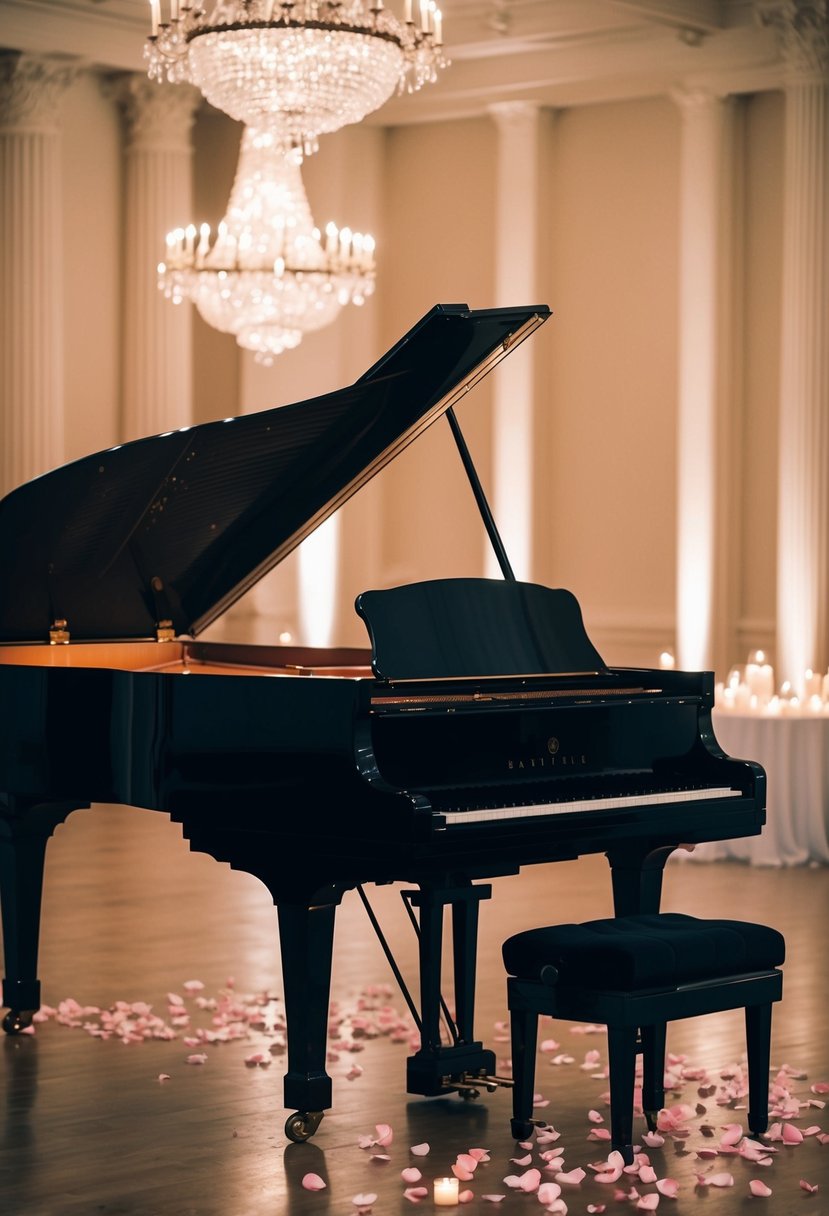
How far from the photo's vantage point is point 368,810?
4.02 m

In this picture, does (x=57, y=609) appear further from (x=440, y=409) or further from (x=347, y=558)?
(x=347, y=558)

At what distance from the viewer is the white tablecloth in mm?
8219

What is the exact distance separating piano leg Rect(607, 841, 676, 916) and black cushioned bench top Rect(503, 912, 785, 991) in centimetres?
32

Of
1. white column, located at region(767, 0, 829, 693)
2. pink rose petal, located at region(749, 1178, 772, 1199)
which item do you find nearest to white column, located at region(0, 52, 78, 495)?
white column, located at region(767, 0, 829, 693)

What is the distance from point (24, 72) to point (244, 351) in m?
2.05

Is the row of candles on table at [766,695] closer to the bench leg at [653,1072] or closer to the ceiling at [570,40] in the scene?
the ceiling at [570,40]

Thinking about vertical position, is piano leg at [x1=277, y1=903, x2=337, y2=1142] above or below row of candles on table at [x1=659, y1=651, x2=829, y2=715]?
below

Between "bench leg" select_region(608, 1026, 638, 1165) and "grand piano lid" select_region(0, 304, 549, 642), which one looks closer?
"bench leg" select_region(608, 1026, 638, 1165)

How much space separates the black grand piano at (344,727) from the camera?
4.14m

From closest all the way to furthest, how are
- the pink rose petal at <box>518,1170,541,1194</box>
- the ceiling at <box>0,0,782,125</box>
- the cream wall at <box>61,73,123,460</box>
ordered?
the pink rose petal at <box>518,1170,541,1194</box>, the ceiling at <box>0,0,782,125</box>, the cream wall at <box>61,73,123,460</box>

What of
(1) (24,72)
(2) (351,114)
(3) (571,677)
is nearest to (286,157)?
(2) (351,114)

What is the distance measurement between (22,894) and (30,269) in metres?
5.47

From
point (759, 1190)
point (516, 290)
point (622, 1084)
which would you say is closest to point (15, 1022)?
point (622, 1084)

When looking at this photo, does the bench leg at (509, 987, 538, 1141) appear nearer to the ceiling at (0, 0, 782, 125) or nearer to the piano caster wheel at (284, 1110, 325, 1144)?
the piano caster wheel at (284, 1110, 325, 1144)
